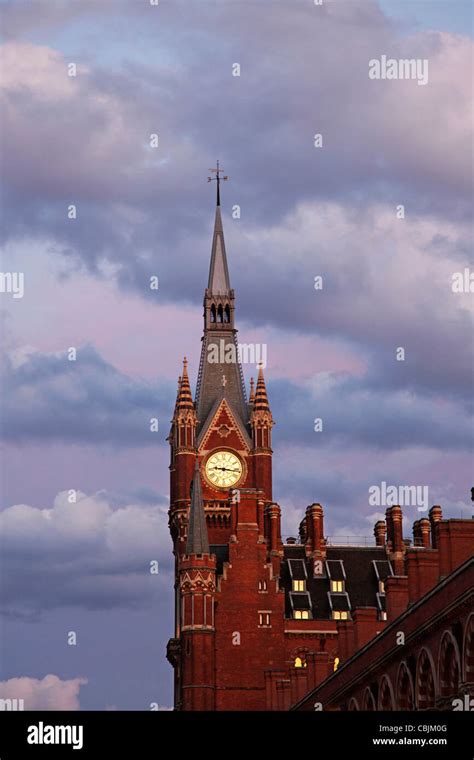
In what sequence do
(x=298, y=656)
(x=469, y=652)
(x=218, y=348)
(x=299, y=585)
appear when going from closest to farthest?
1. (x=469, y=652)
2. (x=298, y=656)
3. (x=299, y=585)
4. (x=218, y=348)

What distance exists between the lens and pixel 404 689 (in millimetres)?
72938

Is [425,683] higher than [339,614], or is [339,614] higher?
[339,614]

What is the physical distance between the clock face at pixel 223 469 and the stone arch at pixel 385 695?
77052 mm

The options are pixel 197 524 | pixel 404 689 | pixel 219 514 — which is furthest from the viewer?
pixel 219 514

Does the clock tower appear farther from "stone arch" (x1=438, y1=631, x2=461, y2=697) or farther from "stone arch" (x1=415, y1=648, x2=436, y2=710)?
"stone arch" (x1=438, y1=631, x2=461, y2=697)

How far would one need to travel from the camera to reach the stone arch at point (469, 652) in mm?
62156

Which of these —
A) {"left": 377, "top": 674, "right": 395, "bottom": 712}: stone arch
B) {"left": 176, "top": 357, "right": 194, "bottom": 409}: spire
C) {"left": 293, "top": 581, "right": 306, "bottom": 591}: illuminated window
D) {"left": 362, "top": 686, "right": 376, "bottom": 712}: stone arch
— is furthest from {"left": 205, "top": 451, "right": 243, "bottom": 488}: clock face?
{"left": 377, "top": 674, "right": 395, "bottom": 712}: stone arch

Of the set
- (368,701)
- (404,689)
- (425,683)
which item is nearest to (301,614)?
(368,701)

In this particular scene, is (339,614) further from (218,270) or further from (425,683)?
(425,683)

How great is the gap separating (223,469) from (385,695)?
78.7 meters

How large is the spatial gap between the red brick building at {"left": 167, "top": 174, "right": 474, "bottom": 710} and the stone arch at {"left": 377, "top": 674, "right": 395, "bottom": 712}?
43735mm
